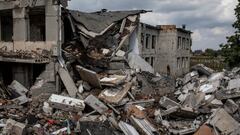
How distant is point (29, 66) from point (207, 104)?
9.12 meters

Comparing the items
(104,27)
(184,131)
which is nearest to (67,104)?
(184,131)

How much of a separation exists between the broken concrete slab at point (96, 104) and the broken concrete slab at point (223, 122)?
436 cm

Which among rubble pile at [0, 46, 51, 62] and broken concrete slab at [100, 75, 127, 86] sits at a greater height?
rubble pile at [0, 46, 51, 62]

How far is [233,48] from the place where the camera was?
22.2 meters

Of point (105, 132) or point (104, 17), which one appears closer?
point (105, 132)

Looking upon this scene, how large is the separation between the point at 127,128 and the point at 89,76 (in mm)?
3885

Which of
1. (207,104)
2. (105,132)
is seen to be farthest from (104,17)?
(105,132)

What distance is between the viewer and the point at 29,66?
16.3 metres

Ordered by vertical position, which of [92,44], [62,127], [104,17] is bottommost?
[62,127]

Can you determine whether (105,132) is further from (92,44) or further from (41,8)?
(41,8)

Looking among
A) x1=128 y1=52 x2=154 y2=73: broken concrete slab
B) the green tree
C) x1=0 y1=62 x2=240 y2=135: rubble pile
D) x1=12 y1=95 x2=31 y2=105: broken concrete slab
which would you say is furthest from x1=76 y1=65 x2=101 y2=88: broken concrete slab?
the green tree

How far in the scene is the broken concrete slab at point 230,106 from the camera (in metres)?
13.1

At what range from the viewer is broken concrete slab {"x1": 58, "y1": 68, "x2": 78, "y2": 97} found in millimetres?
15118

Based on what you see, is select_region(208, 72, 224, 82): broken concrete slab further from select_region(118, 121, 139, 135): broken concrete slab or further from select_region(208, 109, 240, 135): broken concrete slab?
select_region(118, 121, 139, 135): broken concrete slab
